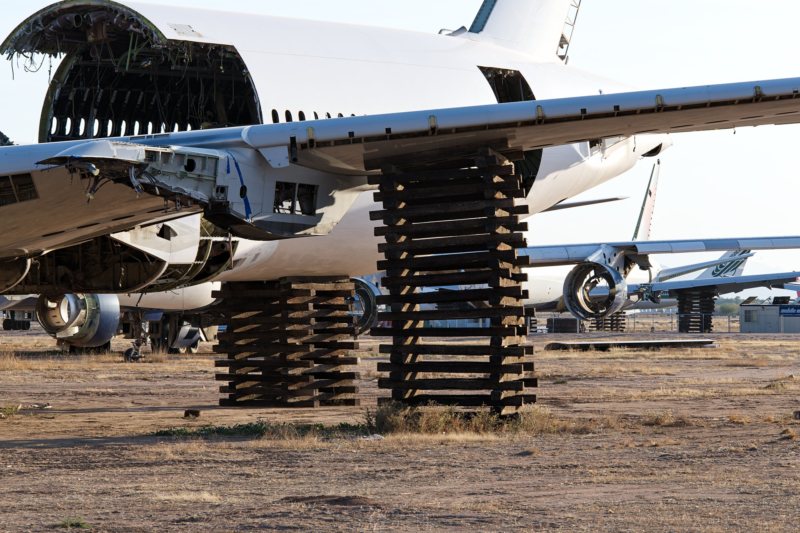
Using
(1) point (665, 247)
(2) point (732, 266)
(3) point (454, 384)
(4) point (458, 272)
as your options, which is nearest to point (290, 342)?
(3) point (454, 384)

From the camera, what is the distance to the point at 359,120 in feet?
56.5

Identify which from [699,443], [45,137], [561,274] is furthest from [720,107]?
[561,274]

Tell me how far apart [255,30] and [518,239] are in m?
5.81

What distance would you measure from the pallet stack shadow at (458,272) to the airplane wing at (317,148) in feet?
1.52

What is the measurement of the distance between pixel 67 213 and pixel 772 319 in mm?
88977

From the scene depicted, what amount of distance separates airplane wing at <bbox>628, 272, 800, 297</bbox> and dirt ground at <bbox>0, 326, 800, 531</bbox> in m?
73.0

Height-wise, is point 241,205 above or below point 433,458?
above

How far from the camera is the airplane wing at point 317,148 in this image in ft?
50.9

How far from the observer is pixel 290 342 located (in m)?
24.9

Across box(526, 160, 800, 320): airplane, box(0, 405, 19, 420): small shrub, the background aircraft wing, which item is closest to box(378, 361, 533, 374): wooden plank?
the background aircraft wing

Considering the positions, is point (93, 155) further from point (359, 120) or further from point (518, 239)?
point (518, 239)

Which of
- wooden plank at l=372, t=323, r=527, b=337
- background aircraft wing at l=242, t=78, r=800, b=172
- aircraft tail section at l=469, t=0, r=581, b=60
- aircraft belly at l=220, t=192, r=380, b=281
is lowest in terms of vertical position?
wooden plank at l=372, t=323, r=527, b=337

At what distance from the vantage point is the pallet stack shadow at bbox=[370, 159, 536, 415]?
18.2m

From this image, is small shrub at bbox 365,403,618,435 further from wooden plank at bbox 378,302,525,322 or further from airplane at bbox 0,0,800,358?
airplane at bbox 0,0,800,358
